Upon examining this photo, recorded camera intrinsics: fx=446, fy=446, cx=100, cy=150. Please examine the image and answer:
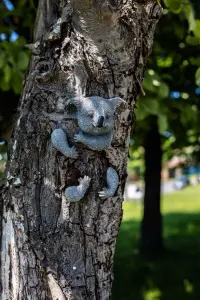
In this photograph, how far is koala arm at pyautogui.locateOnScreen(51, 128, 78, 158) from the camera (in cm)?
189

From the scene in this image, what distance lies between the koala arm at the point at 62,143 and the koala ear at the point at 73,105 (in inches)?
3.4

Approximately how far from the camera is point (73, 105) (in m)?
1.92

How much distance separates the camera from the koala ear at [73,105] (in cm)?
190

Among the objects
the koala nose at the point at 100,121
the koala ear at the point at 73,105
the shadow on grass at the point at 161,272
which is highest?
the koala ear at the point at 73,105

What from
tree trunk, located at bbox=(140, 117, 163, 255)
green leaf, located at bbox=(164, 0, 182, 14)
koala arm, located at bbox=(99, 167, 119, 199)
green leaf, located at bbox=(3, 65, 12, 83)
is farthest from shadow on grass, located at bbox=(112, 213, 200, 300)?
koala arm, located at bbox=(99, 167, 119, 199)

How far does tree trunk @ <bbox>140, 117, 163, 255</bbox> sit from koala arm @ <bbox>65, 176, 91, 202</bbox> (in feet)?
20.6

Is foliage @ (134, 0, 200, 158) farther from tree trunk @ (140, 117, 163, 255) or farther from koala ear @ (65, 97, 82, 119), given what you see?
tree trunk @ (140, 117, 163, 255)

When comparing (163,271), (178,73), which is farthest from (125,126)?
(163,271)

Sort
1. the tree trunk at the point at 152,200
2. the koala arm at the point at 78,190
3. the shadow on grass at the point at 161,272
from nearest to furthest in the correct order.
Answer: the koala arm at the point at 78,190, the shadow on grass at the point at 161,272, the tree trunk at the point at 152,200

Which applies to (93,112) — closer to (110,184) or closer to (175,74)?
(110,184)

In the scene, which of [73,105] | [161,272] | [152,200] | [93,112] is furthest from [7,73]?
[152,200]

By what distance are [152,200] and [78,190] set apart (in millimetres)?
7213

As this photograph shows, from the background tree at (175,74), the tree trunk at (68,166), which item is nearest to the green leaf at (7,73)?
the background tree at (175,74)

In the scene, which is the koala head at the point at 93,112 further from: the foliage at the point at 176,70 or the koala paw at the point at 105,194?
the foliage at the point at 176,70
